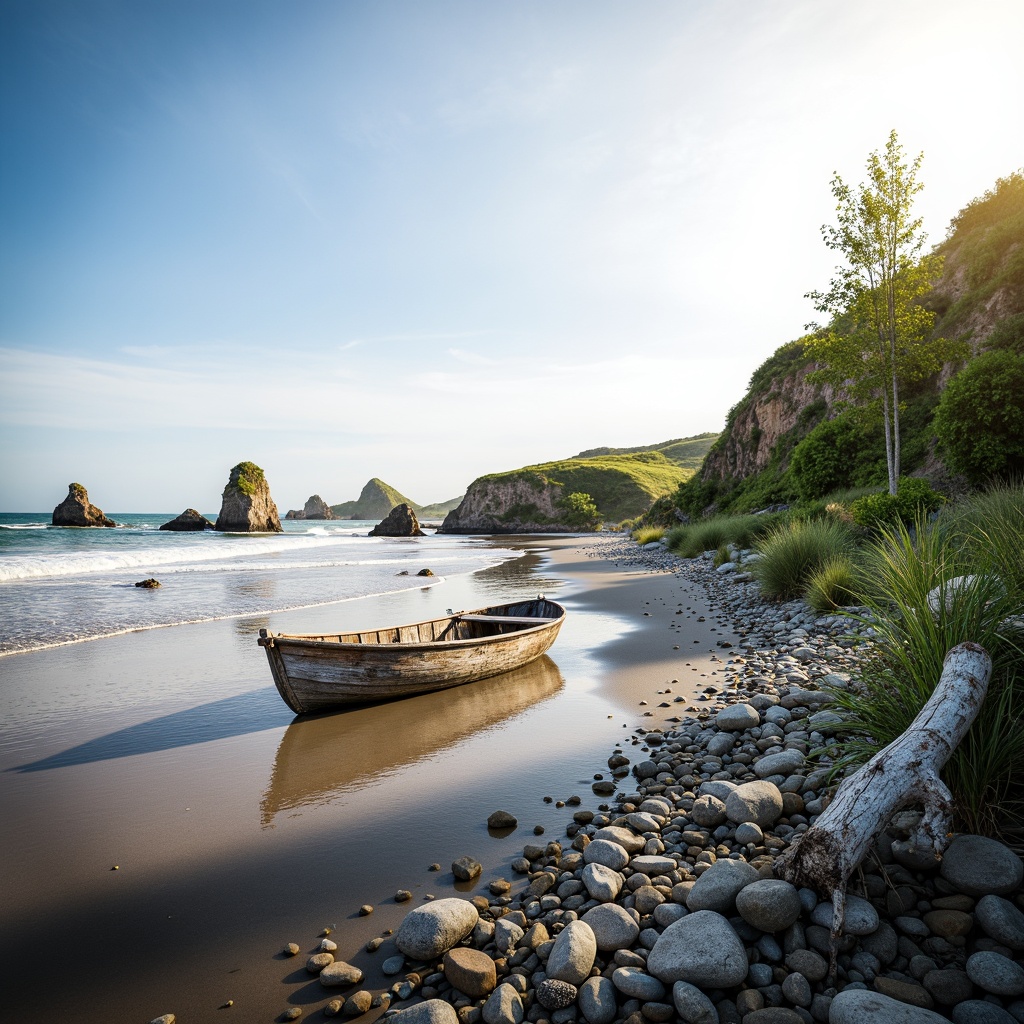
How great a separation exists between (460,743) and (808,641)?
5.75 metres

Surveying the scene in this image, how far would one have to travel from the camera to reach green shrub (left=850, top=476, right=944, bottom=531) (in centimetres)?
1368

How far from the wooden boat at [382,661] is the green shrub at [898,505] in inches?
349

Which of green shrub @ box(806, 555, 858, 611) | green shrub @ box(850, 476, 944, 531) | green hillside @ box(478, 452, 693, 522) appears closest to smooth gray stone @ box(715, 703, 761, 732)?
green shrub @ box(806, 555, 858, 611)

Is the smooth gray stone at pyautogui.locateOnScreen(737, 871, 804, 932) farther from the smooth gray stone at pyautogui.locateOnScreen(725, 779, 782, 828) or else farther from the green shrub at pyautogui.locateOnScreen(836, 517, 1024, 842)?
the green shrub at pyautogui.locateOnScreen(836, 517, 1024, 842)

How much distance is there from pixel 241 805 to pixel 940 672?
5823mm

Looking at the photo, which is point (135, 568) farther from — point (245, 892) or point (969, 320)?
point (969, 320)

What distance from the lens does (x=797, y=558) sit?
12.4 metres

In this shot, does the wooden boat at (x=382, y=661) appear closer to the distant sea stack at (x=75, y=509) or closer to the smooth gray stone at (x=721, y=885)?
the smooth gray stone at (x=721, y=885)

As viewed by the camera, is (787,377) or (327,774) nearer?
(327,774)

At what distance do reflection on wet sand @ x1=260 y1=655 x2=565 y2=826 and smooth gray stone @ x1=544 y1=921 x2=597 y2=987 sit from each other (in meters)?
3.08

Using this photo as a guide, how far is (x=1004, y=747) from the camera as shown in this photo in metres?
3.44

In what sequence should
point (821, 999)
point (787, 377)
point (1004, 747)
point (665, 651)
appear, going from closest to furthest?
point (821, 999)
point (1004, 747)
point (665, 651)
point (787, 377)

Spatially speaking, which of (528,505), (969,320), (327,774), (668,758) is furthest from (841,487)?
(528,505)

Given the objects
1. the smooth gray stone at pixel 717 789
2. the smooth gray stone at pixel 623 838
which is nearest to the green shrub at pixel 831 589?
the smooth gray stone at pixel 717 789
